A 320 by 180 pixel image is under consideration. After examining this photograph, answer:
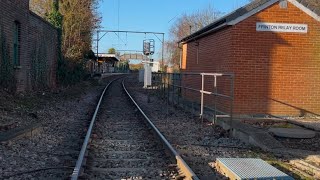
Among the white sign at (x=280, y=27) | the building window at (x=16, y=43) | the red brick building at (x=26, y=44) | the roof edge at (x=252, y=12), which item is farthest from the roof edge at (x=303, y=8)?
the building window at (x=16, y=43)

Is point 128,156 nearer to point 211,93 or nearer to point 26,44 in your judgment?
point 211,93

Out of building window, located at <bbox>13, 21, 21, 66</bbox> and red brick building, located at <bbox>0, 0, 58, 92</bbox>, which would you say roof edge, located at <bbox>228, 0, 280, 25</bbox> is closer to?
red brick building, located at <bbox>0, 0, 58, 92</bbox>

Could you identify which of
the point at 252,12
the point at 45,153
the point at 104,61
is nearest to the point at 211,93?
the point at 252,12

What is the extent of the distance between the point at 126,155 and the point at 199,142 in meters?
2.36

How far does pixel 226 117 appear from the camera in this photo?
12.7 metres

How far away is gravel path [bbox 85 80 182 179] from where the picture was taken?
691 cm

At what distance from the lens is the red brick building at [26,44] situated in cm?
1627

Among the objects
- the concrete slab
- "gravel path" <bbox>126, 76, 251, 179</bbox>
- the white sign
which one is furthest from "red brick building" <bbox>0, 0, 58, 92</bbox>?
the concrete slab

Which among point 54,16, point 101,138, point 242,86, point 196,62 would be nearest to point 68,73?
point 54,16

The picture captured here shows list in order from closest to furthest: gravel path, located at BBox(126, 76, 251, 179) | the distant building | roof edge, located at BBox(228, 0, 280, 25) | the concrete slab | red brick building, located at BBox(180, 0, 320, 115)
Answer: gravel path, located at BBox(126, 76, 251, 179), the concrete slab, roof edge, located at BBox(228, 0, 280, 25), red brick building, located at BBox(180, 0, 320, 115), the distant building

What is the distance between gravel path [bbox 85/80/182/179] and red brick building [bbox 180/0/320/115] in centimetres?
375

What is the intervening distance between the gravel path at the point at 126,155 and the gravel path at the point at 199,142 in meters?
0.45

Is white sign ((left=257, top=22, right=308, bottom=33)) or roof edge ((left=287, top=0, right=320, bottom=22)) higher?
roof edge ((left=287, top=0, right=320, bottom=22))

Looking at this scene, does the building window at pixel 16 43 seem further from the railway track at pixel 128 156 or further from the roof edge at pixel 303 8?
the roof edge at pixel 303 8
